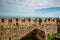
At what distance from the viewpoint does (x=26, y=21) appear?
376 inches

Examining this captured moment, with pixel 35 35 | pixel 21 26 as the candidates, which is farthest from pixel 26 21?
pixel 35 35

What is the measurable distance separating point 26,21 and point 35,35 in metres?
0.93

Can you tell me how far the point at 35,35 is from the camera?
8.90 metres

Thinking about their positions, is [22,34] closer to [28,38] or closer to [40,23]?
[28,38]

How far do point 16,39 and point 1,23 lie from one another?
0.85 meters

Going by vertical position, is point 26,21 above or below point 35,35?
above

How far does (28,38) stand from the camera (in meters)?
8.88

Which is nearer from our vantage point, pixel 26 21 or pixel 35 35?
pixel 35 35

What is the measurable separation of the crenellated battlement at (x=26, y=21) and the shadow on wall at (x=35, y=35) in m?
0.63

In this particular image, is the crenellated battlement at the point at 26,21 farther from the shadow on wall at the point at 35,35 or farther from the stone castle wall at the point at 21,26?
the shadow on wall at the point at 35,35

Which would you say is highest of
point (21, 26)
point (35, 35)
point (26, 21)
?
point (26, 21)

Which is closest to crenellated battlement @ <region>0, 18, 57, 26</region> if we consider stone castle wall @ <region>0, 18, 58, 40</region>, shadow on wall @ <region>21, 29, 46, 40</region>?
stone castle wall @ <region>0, 18, 58, 40</region>

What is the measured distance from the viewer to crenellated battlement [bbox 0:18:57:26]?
28.6 ft

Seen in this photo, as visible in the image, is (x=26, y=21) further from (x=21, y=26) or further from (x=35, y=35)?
(x=35, y=35)
